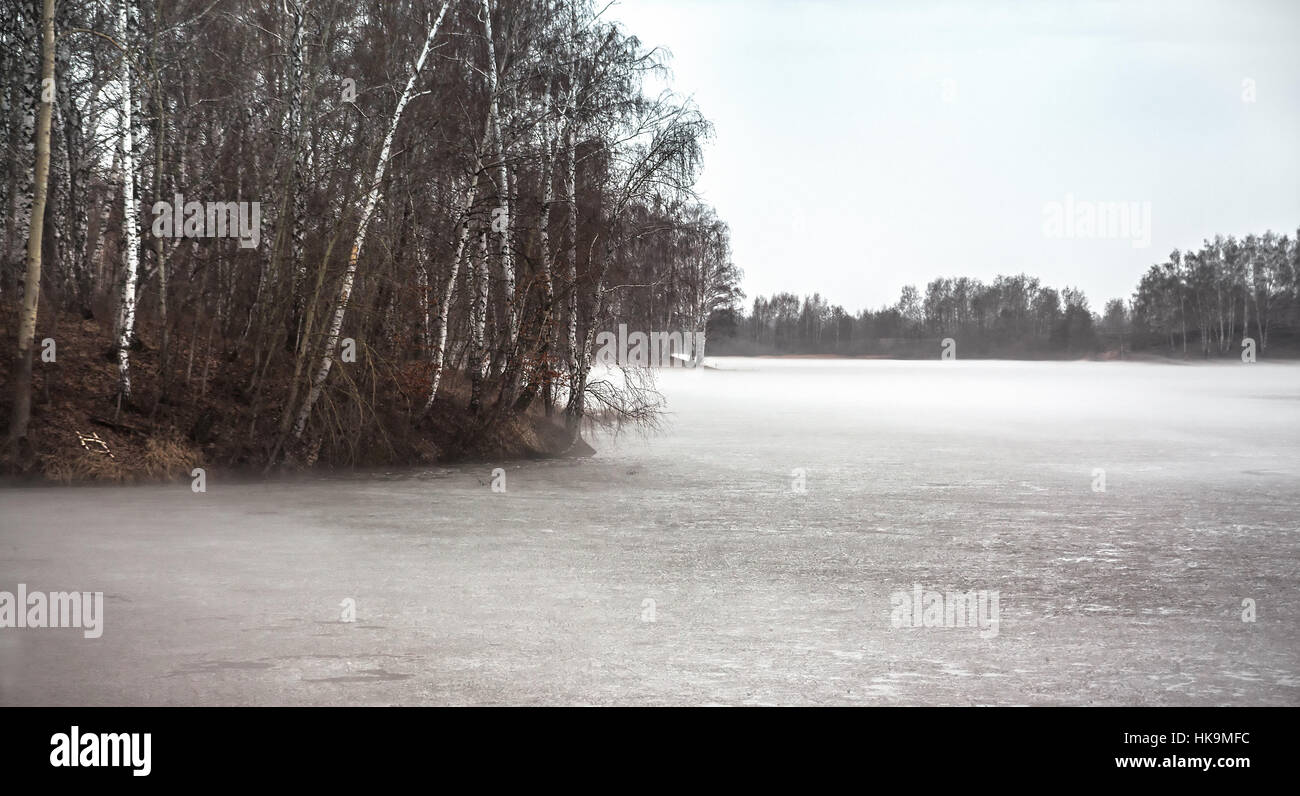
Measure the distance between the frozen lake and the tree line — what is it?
243cm

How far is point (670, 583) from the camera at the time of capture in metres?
9.74

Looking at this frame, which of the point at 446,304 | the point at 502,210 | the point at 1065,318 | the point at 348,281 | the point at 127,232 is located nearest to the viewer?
the point at 127,232

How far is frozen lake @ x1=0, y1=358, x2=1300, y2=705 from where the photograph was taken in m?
6.60

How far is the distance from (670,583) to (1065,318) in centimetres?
15054

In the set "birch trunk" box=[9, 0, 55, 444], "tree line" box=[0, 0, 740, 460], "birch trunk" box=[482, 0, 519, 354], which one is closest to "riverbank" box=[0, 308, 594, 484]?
"tree line" box=[0, 0, 740, 460]

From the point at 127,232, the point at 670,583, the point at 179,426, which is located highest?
the point at 127,232

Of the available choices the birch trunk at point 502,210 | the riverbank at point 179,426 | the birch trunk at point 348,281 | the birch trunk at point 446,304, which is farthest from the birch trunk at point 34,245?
the birch trunk at point 502,210

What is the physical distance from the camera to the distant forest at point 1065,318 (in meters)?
121

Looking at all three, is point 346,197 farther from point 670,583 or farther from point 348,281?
point 670,583

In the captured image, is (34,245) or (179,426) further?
(179,426)

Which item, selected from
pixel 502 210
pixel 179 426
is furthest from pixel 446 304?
pixel 179 426

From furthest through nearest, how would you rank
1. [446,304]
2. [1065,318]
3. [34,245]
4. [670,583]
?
[1065,318]
[446,304]
[34,245]
[670,583]

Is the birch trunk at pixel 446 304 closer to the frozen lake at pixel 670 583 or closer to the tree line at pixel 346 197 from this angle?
the tree line at pixel 346 197
